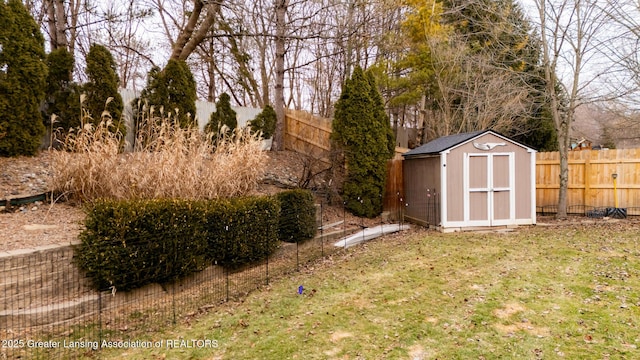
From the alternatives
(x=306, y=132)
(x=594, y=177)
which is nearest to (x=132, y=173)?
(x=306, y=132)

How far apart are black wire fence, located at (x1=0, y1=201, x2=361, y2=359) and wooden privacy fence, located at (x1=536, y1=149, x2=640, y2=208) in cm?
857

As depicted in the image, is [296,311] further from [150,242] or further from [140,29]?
[140,29]

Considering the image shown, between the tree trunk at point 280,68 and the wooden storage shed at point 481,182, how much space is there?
4.36 m

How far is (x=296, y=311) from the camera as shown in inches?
150

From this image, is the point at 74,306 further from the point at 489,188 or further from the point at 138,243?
the point at 489,188

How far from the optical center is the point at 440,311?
3660 mm

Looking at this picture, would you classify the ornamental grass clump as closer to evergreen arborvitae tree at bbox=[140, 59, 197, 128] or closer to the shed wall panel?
evergreen arborvitae tree at bbox=[140, 59, 197, 128]

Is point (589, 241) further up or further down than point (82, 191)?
further down

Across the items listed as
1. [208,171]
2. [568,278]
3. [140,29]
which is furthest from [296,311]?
[140,29]

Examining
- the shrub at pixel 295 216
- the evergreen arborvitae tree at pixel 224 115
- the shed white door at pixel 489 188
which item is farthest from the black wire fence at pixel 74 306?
the evergreen arborvitae tree at pixel 224 115

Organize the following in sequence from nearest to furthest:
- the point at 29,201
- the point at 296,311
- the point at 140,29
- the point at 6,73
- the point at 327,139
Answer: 1. the point at 296,311
2. the point at 29,201
3. the point at 6,73
4. the point at 327,139
5. the point at 140,29

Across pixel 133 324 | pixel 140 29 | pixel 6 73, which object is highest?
pixel 140 29

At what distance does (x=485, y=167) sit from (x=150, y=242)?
6.37 m

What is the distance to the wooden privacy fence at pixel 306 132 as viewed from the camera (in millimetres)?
10086
